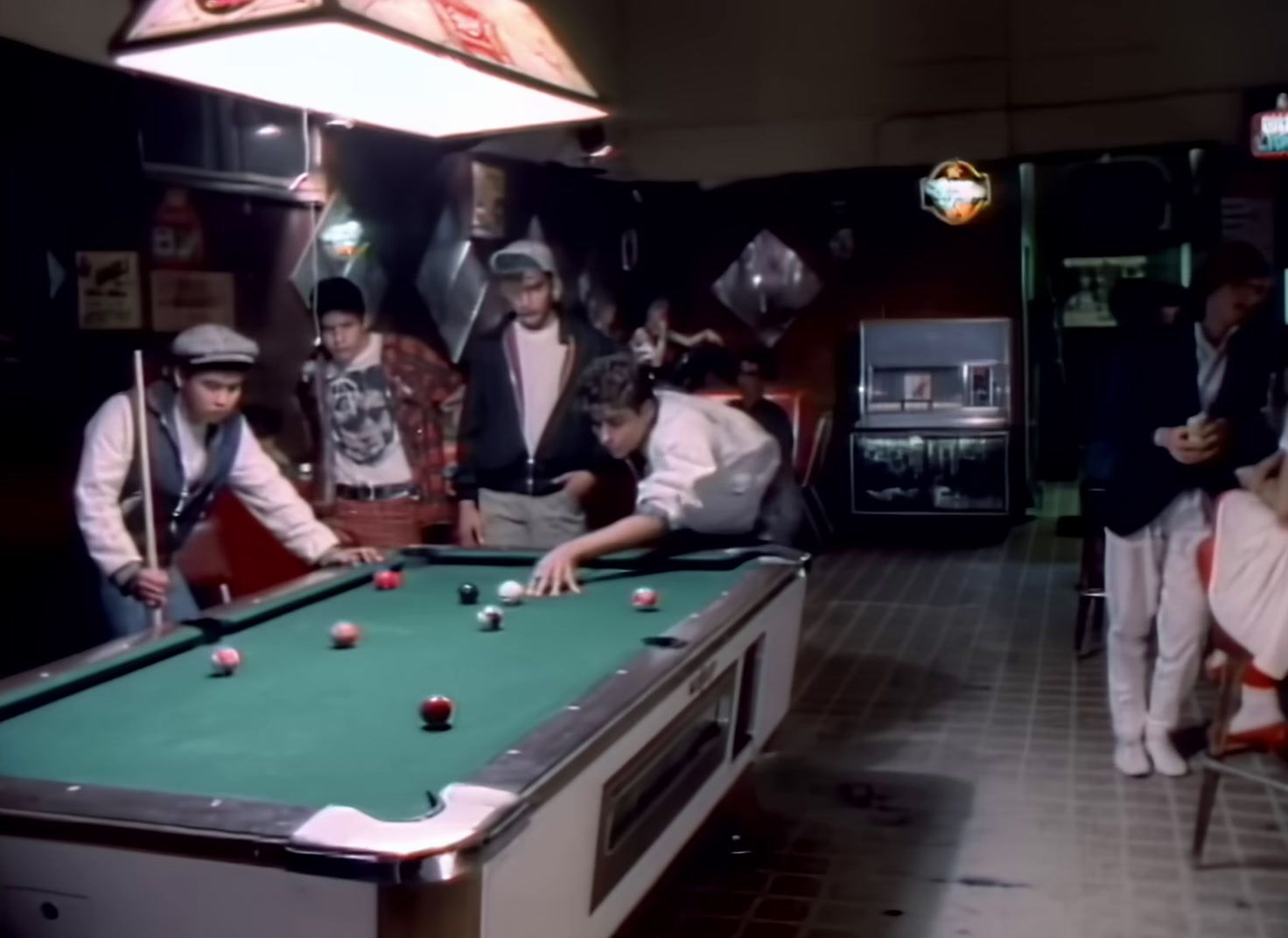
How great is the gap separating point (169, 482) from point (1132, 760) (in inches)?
117

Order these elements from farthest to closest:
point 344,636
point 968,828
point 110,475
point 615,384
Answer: point 615,384 < point 968,828 < point 110,475 < point 344,636

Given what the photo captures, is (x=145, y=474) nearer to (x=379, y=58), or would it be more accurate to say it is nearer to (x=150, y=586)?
(x=150, y=586)

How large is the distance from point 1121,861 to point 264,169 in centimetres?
304

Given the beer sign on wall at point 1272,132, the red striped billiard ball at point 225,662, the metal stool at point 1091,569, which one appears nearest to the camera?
the red striped billiard ball at point 225,662

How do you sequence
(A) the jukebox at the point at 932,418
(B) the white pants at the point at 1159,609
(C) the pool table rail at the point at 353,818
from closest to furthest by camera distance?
(C) the pool table rail at the point at 353,818 < (B) the white pants at the point at 1159,609 < (A) the jukebox at the point at 932,418

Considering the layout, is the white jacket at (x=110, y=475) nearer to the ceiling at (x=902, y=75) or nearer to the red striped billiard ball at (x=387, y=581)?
the red striped billiard ball at (x=387, y=581)

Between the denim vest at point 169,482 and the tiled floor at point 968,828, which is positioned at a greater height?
the denim vest at point 169,482

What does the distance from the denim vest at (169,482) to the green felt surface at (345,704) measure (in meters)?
0.43

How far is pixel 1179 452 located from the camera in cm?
405

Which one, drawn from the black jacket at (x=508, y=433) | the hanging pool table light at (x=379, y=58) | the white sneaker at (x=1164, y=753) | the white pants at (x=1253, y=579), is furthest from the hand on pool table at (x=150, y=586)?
the white sneaker at (x=1164, y=753)

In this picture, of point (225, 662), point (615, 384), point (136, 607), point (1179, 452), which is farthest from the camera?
point (615, 384)

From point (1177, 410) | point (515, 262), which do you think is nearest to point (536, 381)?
point (515, 262)

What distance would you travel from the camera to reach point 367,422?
4.55m

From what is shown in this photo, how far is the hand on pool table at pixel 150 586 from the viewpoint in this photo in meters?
3.36
